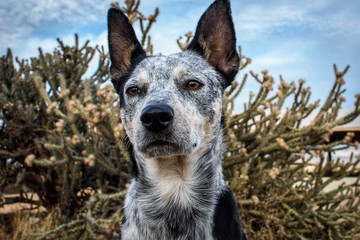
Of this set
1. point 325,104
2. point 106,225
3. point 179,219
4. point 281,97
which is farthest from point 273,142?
point 179,219

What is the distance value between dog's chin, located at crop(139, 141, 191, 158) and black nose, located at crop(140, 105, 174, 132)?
0.34ft

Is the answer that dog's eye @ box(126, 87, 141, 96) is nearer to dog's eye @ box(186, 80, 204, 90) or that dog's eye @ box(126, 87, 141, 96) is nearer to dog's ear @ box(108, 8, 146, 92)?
dog's eye @ box(186, 80, 204, 90)

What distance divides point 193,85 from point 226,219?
0.93 metres

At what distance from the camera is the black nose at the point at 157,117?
94.5 inches

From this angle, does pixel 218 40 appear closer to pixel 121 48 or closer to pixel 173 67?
pixel 173 67

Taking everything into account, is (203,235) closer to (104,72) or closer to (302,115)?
(302,115)

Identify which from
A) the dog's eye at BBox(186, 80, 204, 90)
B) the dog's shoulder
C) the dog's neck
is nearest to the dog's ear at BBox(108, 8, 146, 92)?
the dog's eye at BBox(186, 80, 204, 90)

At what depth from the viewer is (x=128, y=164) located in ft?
18.2

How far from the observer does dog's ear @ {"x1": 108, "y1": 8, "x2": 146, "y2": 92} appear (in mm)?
3258

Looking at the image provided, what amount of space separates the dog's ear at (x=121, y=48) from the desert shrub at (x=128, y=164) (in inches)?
61.6

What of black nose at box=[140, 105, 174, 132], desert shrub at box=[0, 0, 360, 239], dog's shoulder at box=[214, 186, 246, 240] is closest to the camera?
black nose at box=[140, 105, 174, 132]

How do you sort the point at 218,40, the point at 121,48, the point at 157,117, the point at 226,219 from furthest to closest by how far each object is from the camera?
the point at 121,48
the point at 218,40
the point at 226,219
the point at 157,117

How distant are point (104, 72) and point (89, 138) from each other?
1448 mm

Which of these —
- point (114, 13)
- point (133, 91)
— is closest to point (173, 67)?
point (133, 91)
